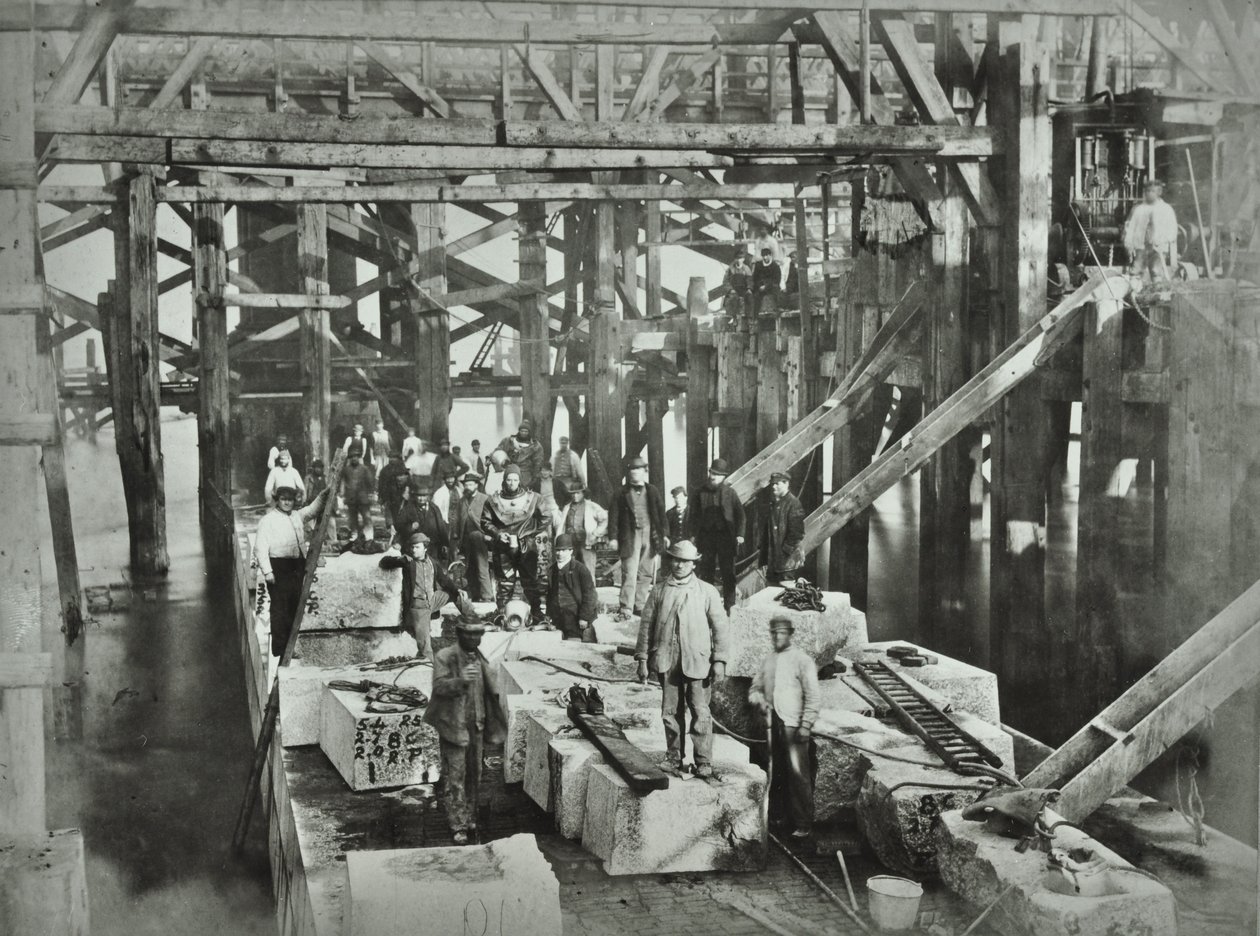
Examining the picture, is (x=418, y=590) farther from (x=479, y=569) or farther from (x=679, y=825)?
(x=679, y=825)

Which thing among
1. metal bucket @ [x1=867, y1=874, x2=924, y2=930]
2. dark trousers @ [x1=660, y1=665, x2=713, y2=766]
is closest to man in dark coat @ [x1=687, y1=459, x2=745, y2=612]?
dark trousers @ [x1=660, y1=665, x2=713, y2=766]

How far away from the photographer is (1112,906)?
5.96m

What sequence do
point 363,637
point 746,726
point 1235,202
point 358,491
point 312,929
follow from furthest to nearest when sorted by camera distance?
1. point 358,491
2. point 1235,202
3. point 363,637
4. point 746,726
5. point 312,929

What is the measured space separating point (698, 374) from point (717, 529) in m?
6.08

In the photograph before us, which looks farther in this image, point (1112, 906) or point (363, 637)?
point (363, 637)

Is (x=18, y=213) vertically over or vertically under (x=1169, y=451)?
over

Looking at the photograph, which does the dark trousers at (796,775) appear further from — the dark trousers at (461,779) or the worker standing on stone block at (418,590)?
the worker standing on stone block at (418,590)

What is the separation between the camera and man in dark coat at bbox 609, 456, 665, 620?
36.5ft

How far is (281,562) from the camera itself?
10984 millimetres

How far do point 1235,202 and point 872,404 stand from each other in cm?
359

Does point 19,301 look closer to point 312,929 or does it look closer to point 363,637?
point 312,929

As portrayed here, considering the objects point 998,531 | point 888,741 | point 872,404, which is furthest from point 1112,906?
point 872,404

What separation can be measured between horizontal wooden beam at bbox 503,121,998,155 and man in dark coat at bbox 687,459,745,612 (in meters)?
2.81

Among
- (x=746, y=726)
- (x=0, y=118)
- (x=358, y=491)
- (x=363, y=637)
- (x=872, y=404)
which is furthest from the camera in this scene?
(x=358, y=491)
